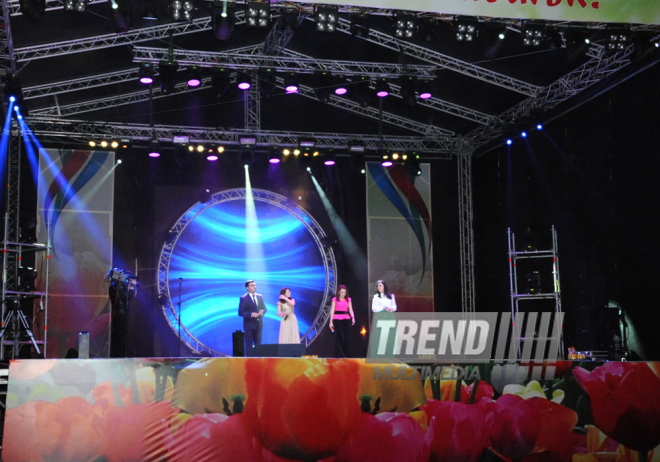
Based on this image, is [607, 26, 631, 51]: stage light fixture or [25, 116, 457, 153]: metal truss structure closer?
[607, 26, 631, 51]: stage light fixture

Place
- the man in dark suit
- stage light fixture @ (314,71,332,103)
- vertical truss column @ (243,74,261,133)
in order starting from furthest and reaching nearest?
vertical truss column @ (243,74,261,133) → the man in dark suit → stage light fixture @ (314,71,332,103)

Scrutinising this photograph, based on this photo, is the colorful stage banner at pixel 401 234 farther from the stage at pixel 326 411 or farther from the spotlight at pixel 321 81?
the stage at pixel 326 411

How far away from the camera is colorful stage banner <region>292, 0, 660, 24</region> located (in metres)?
5.60

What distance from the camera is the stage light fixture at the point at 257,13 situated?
7.68m

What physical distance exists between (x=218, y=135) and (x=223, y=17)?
191 inches

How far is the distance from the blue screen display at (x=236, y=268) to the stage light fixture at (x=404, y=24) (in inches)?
224

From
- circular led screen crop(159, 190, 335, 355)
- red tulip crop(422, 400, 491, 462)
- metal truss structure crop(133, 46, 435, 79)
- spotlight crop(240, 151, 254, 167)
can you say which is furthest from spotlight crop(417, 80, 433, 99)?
red tulip crop(422, 400, 491, 462)

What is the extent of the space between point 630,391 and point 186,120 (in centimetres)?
1004

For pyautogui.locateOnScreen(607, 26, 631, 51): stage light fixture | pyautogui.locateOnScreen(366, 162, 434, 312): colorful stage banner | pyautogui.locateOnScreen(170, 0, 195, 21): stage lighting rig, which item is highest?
pyautogui.locateOnScreen(170, 0, 195, 21): stage lighting rig

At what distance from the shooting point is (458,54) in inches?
400

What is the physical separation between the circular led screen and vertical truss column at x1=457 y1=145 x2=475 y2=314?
2.71m

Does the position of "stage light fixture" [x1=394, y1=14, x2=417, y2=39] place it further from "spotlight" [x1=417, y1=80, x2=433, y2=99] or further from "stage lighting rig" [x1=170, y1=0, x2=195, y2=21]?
"stage lighting rig" [x1=170, y1=0, x2=195, y2=21]

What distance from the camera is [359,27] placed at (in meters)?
8.59

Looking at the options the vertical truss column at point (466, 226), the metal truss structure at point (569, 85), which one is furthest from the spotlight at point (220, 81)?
the vertical truss column at point (466, 226)
